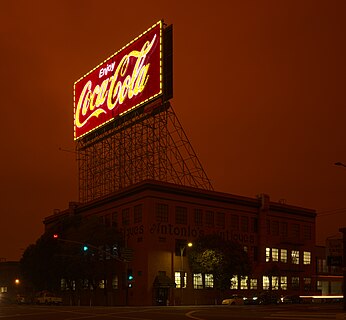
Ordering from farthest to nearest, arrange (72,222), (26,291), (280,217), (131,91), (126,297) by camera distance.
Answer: (26,291) → (280,217) → (72,222) → (131,91) → (126,297)

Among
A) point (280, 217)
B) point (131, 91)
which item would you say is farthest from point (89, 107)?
point (280, 217)

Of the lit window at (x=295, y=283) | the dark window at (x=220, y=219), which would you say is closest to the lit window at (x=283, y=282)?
the lit window at (x=295, y=283)

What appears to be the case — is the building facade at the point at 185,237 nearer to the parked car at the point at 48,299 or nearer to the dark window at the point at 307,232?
the dark window at the point at 307,232

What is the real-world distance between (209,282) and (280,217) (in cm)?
1882

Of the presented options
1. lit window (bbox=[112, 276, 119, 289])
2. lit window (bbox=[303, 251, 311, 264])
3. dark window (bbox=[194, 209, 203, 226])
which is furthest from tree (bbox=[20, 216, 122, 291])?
lit window (bbox=[303, 251, 311, 264])

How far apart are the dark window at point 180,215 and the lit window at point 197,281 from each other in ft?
22.8

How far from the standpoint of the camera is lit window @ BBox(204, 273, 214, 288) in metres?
76.6

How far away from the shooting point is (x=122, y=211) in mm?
77062

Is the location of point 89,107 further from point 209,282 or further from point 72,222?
point 209,282

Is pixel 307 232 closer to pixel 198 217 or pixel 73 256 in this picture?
pixel 198 217

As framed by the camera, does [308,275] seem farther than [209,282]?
Yes

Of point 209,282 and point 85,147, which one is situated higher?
point 85,147

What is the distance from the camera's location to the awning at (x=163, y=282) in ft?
228

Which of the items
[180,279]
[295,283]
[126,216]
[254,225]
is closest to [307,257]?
[295,283]
